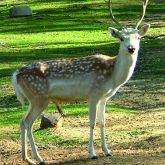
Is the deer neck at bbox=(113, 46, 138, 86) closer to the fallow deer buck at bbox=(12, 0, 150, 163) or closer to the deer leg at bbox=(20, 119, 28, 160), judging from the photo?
the fallow deer buck at bbox=(12, 0, 150, 163)

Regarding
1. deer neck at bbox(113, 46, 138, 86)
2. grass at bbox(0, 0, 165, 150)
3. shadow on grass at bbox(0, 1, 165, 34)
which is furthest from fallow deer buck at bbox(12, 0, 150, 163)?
shadow on grass at bbox(0, 1, 165, 34)

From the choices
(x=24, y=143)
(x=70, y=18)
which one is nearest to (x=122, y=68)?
(x=24, y=143)

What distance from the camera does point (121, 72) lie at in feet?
43.0

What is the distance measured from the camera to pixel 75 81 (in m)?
13.0

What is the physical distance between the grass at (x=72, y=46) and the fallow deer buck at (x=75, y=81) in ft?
6.93

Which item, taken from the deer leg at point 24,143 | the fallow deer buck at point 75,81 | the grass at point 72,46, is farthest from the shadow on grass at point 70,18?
the deer leg at point 24,143

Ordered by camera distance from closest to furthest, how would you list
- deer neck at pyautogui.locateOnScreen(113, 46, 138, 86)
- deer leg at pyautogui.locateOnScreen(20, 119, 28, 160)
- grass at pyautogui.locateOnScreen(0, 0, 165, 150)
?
deer leg at pyautogui.locateOnScreen(20, 119, 28, 160), deer neck at pyautogui.locateOnScreen(113, 46, 138, 86), grass at pyautogui.locateOnScreen(0, 0, 165, 150)

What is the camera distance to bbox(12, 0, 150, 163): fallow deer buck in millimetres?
12836

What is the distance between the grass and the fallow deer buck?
83.2 inches

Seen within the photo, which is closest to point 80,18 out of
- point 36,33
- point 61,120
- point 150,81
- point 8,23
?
point 8,23

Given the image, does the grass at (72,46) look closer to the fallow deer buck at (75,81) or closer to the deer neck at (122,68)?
the fallow deer buck at (75,81)

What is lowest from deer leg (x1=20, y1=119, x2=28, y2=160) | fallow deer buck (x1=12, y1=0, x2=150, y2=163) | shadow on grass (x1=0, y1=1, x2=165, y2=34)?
shadow on grass (x1=0, y1=1, x2=165, y2=34)

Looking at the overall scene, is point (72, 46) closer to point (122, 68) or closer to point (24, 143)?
point (122, 68)

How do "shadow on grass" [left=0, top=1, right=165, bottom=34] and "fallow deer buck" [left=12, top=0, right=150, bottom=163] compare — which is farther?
"shadow on grass" [left=0, top=1, right=165, bottom=34]
